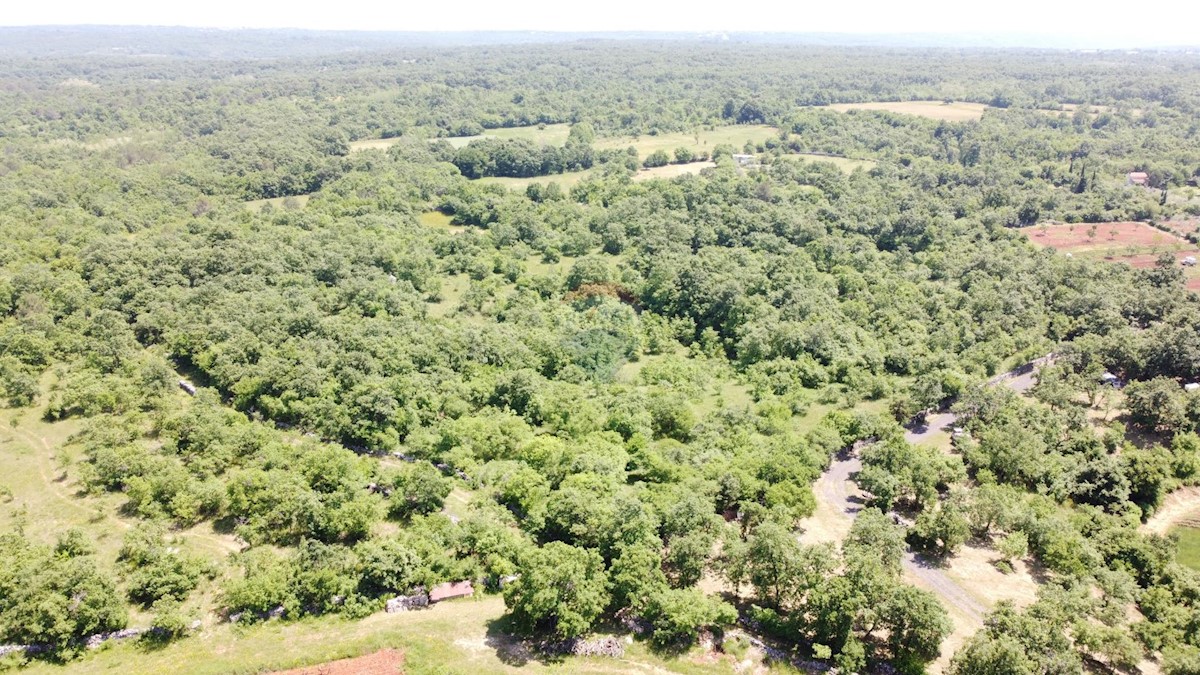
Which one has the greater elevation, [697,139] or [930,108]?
[930,108]

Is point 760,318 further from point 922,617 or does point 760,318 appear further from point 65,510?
point 65,510

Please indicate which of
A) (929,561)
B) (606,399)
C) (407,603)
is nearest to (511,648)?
(407,603)

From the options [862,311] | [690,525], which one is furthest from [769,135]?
[690,525]

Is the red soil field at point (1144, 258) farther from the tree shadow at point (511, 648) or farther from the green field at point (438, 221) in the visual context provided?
the green field at point (438, 221)

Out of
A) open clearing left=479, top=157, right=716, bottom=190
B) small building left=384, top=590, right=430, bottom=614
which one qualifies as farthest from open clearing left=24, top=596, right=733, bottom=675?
open clearing left=479, top=157, right=716, bottom=190

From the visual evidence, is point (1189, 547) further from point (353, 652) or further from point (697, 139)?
point (697, 139)
